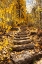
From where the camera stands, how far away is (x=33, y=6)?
85.9 ft

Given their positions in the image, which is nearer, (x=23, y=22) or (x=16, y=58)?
(x=16, y=58)

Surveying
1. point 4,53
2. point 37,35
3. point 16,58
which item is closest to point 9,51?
point 4,53

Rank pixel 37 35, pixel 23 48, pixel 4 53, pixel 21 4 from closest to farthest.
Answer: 1. pixel 4 53
2. pixel 23 48
3. pixel 37 35
4. pixel 21 4

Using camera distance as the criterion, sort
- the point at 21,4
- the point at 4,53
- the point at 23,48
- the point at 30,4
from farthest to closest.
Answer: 1. the point at 30,4
2. the point at 21,4
3. the point at 23,48
4. the point at 4,53

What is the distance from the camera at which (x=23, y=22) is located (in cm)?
2394

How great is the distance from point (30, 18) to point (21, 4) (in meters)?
2.88

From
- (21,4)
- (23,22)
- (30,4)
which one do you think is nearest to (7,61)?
(23,22)

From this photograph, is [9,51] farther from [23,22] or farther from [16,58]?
[23,22]

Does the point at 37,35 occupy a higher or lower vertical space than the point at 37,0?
lower

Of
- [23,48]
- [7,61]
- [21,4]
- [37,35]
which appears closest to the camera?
[7,61]

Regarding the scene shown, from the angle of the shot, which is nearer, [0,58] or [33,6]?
[0,58]

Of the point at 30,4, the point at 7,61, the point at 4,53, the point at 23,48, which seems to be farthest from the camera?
the point at 30,4

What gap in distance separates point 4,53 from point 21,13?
56.9ft

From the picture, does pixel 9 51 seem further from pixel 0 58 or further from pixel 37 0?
pixel 37 0
